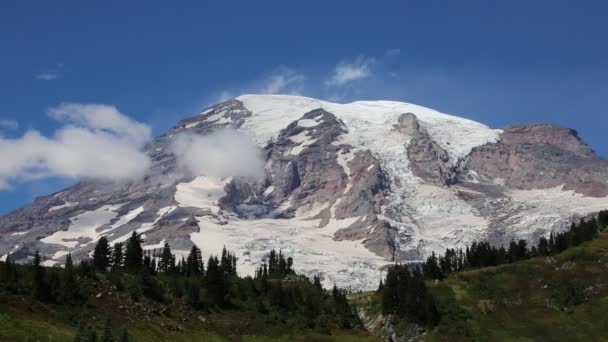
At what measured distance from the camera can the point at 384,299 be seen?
555 feet

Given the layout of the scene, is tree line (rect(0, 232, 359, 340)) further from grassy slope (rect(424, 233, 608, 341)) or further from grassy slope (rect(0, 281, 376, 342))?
grassy slope (rect(424, 233, 608, 341))

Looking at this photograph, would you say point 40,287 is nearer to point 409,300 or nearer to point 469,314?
point 409,300

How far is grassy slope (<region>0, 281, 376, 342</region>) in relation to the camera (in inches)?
3371

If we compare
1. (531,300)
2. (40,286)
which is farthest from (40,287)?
(531,300)

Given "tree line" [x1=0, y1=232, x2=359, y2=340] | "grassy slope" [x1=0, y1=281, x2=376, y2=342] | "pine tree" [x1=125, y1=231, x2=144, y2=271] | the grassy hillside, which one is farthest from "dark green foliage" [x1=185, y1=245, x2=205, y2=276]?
"grassy slope" [x1=0, y1=281, x2=376, y2=342]

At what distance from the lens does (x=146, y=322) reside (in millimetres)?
104062

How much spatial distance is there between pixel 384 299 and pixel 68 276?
282 ft

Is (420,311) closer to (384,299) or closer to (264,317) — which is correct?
(384,299)

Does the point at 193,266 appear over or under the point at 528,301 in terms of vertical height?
over

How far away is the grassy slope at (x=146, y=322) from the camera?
85625 millimetres

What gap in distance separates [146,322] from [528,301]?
3682 inches

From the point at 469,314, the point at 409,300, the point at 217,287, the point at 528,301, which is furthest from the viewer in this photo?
the point at 528,301

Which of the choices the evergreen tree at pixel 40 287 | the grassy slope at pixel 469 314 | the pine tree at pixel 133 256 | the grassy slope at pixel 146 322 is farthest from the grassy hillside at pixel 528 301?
the evergreen tree at pixel 40 287

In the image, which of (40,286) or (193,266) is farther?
(193,266)
